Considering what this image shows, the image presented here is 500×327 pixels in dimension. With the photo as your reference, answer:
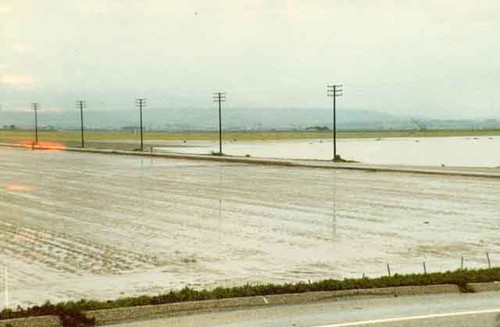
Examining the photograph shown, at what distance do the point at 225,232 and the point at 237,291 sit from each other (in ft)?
29.5

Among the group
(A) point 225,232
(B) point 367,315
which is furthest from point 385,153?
(B) point 367,315

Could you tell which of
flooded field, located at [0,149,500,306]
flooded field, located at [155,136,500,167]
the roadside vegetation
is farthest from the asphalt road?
flooded field, located at [155,136,500,167]

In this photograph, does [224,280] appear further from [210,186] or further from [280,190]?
[210,186]

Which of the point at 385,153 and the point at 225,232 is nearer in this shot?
the point at 225,232

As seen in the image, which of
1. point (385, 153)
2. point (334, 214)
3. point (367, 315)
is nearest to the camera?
point (367, 315)

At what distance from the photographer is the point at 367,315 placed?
970cm

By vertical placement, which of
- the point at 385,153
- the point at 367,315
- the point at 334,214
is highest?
the point at 367,315

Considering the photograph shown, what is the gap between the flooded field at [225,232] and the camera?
45.5 ft

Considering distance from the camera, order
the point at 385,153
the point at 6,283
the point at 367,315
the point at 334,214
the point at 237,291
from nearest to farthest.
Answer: the point at 367,315 → the point at 237,291 → the point at 6,283 → the point at 334,214 → the point at 385,153

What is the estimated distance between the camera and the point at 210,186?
36.2 metres

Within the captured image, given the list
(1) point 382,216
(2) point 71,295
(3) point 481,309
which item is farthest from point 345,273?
(1) point 382,216

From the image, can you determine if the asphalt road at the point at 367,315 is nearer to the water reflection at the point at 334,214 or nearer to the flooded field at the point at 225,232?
the flooded field at the point at 225,232

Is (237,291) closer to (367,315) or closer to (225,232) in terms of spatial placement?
(367,315)

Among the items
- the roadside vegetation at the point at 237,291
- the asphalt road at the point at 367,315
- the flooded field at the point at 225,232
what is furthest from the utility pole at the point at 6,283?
the asphalt road at the point at 367,315
